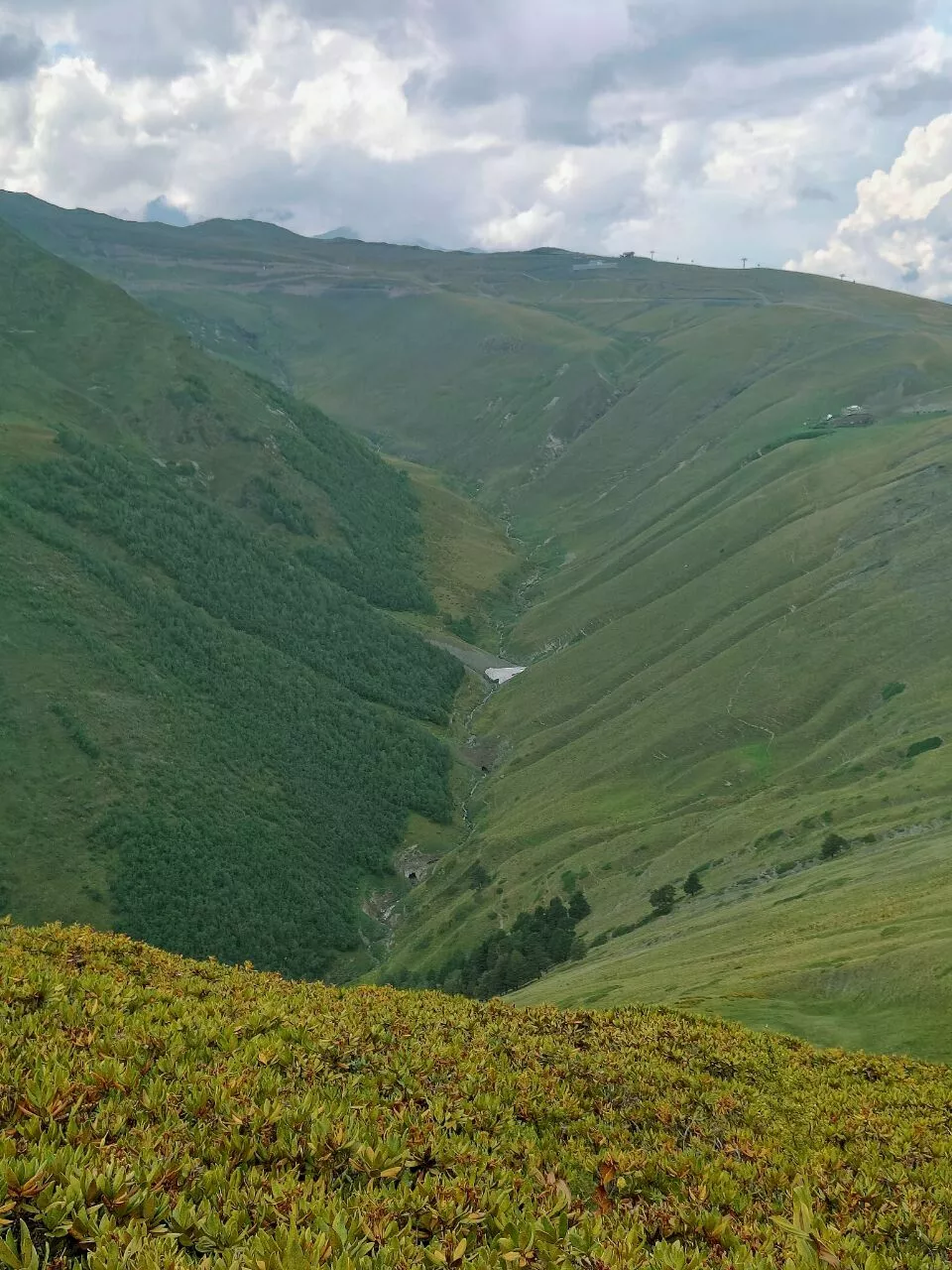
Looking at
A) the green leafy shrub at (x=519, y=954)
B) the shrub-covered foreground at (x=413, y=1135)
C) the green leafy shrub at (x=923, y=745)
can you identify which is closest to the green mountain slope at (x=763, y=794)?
the green leafy shrub at (x=923, y=745)

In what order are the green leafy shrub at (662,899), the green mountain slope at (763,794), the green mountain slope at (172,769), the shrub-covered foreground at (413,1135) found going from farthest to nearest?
the green mountain slope at (172,769)
the green leafy shrub at (662,899)
the green mountain slope at (763,794)
the shrub-covered foreground at (413,1135)

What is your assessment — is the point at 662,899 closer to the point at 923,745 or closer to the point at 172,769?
the point at 923,745

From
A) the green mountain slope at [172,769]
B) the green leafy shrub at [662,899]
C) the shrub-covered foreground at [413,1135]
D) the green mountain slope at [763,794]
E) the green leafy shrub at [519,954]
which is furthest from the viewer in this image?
the green mountain slope at [172,769]

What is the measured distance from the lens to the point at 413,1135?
57.3 feet

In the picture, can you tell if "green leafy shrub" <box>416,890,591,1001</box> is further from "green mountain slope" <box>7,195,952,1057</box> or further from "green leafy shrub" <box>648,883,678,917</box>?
"green leafy shrub" <box>648,883,678,917</box>

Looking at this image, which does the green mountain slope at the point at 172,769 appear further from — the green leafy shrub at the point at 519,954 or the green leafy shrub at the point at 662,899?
the green leafy shrub at the point at 662,899

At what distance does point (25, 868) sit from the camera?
129000 millimetres

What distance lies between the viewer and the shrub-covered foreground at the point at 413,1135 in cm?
1282

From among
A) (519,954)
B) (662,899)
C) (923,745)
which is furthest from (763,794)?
(519,954)

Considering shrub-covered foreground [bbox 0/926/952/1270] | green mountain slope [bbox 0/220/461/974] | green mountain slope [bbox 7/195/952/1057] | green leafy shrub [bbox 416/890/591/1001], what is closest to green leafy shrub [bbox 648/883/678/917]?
green mountain slope [bbox 7/195/952/1057]

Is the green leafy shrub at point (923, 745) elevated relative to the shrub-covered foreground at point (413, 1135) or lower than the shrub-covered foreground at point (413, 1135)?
lower

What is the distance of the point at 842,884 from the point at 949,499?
397 ft

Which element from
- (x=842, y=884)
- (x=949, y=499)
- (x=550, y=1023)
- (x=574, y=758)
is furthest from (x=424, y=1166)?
(x=949, y=499)

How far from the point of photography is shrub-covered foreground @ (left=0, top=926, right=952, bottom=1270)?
12.8 meters
